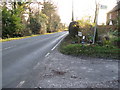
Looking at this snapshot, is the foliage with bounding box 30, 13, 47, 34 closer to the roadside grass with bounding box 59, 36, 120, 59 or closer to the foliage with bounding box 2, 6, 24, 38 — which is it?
the foliage with bounding box 2, 6, 24, 38

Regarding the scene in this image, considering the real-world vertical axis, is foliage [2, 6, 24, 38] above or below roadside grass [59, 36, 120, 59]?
above

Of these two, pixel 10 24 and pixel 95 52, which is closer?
pixel 95 52

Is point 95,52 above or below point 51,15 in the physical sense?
below

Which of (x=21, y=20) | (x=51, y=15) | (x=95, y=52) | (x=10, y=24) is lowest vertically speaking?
(x=95, y=52)

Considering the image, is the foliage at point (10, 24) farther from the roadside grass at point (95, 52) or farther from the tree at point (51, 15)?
the tree at point (51, 15)

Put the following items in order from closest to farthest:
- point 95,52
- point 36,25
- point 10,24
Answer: point 95,52 < point 10,24 < point 36,25

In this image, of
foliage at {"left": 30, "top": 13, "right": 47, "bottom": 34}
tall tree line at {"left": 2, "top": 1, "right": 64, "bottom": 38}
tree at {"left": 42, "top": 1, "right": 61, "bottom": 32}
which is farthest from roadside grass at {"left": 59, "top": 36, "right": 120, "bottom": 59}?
tree at {"left": 42, "top": 1, "right": 61, "bottom": 32}

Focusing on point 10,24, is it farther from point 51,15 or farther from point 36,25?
point 51,15

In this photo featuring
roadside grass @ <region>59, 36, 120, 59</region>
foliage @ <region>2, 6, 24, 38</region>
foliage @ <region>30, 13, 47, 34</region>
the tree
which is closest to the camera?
roadside grass @ <region>59, 36, 120, 59</region>

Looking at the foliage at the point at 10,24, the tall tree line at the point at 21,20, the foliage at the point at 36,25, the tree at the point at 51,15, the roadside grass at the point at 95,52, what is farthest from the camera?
the tree at the point at 51,15

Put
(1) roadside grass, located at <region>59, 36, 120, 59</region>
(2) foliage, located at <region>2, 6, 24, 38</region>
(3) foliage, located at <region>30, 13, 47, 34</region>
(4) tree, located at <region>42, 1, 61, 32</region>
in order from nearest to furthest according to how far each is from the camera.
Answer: (1) roadside grass, located at <region>59, 36, 120, 59</region> → (2) foliage, located at <region>2, 6, 24, 38</region> → (3) foliage, located at <region>30, 13, 47, 34</region> → (4) tree, located at <region>42, 1, 61, 32</region>

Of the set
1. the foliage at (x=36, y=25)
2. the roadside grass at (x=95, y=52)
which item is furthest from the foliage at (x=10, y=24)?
the roadside grass at (x=95, y=52)

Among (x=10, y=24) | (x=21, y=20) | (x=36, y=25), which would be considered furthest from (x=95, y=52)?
(x=36, y=25)

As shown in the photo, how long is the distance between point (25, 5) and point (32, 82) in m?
37.6
